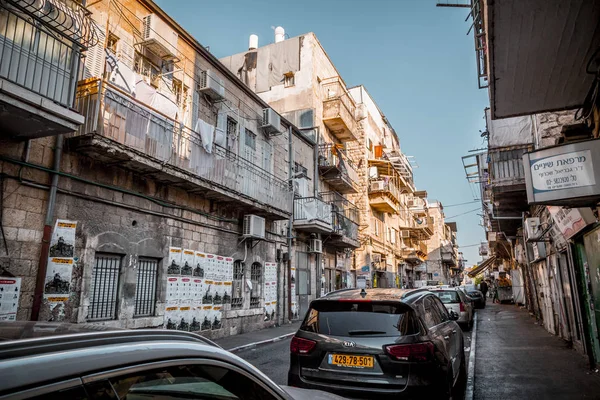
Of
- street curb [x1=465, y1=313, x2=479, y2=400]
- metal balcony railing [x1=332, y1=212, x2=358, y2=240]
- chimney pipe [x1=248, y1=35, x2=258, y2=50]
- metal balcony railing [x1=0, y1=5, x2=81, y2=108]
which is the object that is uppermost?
chimney pipe [x1=248, y1=35, x2=258, y2=50]

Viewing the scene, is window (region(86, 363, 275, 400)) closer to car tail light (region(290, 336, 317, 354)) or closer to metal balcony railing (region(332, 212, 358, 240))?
car tail light (region(290, 336, 317, 354))

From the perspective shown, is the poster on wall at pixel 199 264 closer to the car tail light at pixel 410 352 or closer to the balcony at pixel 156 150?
the balcony at pixel 156 150

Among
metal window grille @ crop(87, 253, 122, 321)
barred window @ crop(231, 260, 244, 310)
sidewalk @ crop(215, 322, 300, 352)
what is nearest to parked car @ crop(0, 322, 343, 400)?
metal window grille @ crop(87, 253, 122, 321)

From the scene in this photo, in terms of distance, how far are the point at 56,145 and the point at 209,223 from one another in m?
5.50

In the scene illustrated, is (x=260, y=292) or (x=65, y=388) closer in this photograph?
(x=65, y=388)

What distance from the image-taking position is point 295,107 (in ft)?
78.3

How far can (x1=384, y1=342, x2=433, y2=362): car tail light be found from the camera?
420cm

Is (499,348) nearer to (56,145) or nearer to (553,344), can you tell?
(553,344)

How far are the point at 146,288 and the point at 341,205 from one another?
1561 cm

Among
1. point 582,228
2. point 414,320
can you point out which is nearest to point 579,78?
point 582,228

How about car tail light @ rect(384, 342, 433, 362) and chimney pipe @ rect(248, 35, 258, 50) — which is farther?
chimney pipe @ rect(248, 35, 258, 50)

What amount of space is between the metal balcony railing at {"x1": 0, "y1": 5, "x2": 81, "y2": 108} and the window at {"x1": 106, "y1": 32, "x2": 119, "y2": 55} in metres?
2.28

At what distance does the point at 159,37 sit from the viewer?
1138cm

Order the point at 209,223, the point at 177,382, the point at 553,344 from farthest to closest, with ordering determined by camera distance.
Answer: the point at 209,223, the point at 553,344, the point at 177,382
